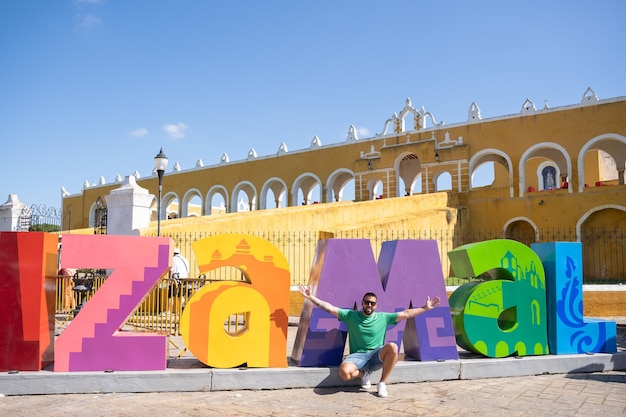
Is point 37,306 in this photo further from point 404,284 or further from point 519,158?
point 519,158

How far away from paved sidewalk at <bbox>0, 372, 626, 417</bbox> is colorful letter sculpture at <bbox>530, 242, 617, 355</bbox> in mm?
807

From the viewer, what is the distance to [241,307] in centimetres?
552

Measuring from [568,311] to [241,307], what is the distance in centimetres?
375

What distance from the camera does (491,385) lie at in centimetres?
546

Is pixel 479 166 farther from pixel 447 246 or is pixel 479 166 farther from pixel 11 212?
pixel 11 212

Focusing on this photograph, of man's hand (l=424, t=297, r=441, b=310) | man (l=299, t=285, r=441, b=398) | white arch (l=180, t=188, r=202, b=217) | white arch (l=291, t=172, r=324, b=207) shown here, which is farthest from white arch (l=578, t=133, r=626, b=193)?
white arch (l=180, t=188, r=202, b=217)

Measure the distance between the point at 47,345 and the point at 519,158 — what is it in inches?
730

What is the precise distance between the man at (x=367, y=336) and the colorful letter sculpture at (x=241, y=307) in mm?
438

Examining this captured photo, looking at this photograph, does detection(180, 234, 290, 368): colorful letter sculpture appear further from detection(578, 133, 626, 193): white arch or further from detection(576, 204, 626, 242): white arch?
detection(578, 133, 626, 193): white arch

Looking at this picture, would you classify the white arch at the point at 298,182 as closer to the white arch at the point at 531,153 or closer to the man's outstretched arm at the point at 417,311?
the white arch at the point at 531,153

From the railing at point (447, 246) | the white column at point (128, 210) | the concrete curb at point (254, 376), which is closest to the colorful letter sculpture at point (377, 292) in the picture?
the concrete curb at point (254, 376)

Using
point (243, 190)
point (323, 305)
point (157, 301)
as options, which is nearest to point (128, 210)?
point (157, 301)

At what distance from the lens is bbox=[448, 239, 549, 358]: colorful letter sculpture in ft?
19.5

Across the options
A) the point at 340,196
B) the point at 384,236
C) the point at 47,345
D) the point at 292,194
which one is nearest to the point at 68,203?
the point at 292,194
